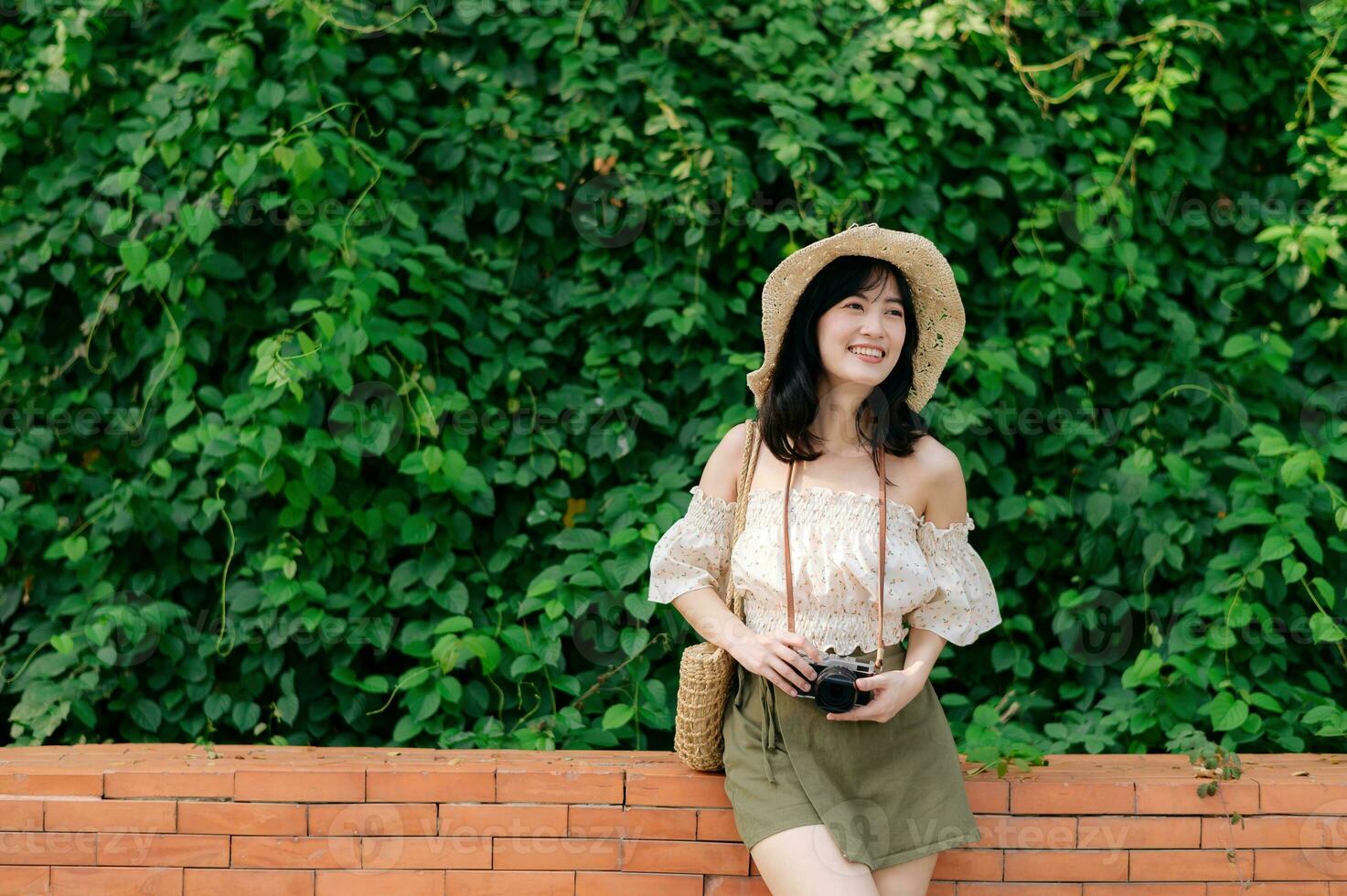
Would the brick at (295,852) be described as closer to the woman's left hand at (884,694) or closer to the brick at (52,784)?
the brick at (52,784)

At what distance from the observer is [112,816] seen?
296cm

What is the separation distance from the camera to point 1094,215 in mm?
4148

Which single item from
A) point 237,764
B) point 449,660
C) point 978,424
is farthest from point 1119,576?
point 237,764

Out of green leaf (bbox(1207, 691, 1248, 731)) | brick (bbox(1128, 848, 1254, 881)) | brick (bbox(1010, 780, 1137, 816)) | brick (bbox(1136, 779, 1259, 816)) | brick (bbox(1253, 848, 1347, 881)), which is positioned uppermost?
brick (bbox(1010, 780, 1137, 816))

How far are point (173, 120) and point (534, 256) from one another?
116 centimetres

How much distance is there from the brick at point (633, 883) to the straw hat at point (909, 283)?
1.08 meters

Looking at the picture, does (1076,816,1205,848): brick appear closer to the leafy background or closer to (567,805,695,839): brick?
the leafy background

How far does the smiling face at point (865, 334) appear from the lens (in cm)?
270

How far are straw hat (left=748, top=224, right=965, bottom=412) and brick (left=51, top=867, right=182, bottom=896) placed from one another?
173 cm

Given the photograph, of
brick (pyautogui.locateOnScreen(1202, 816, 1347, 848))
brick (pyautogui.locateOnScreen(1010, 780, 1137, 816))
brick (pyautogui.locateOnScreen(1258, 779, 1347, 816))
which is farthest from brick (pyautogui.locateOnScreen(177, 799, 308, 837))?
brick (pyautogui.locateOnScreen(1258, 779, 1347, 816))

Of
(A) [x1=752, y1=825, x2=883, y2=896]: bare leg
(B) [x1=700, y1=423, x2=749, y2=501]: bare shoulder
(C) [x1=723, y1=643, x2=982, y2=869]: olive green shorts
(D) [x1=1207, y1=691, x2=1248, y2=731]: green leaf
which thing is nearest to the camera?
(A) [x1=752, y1=825, x2=883, y2=896]: bare leg

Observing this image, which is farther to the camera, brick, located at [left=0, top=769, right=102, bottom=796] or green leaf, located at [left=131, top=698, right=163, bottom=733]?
green leaf, located at [left=131, top=698, right=163, bottom=733]

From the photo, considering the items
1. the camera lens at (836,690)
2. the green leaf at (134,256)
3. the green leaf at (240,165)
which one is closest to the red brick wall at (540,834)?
the camera lens at (836,690)

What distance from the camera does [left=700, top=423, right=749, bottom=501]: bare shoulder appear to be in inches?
111
